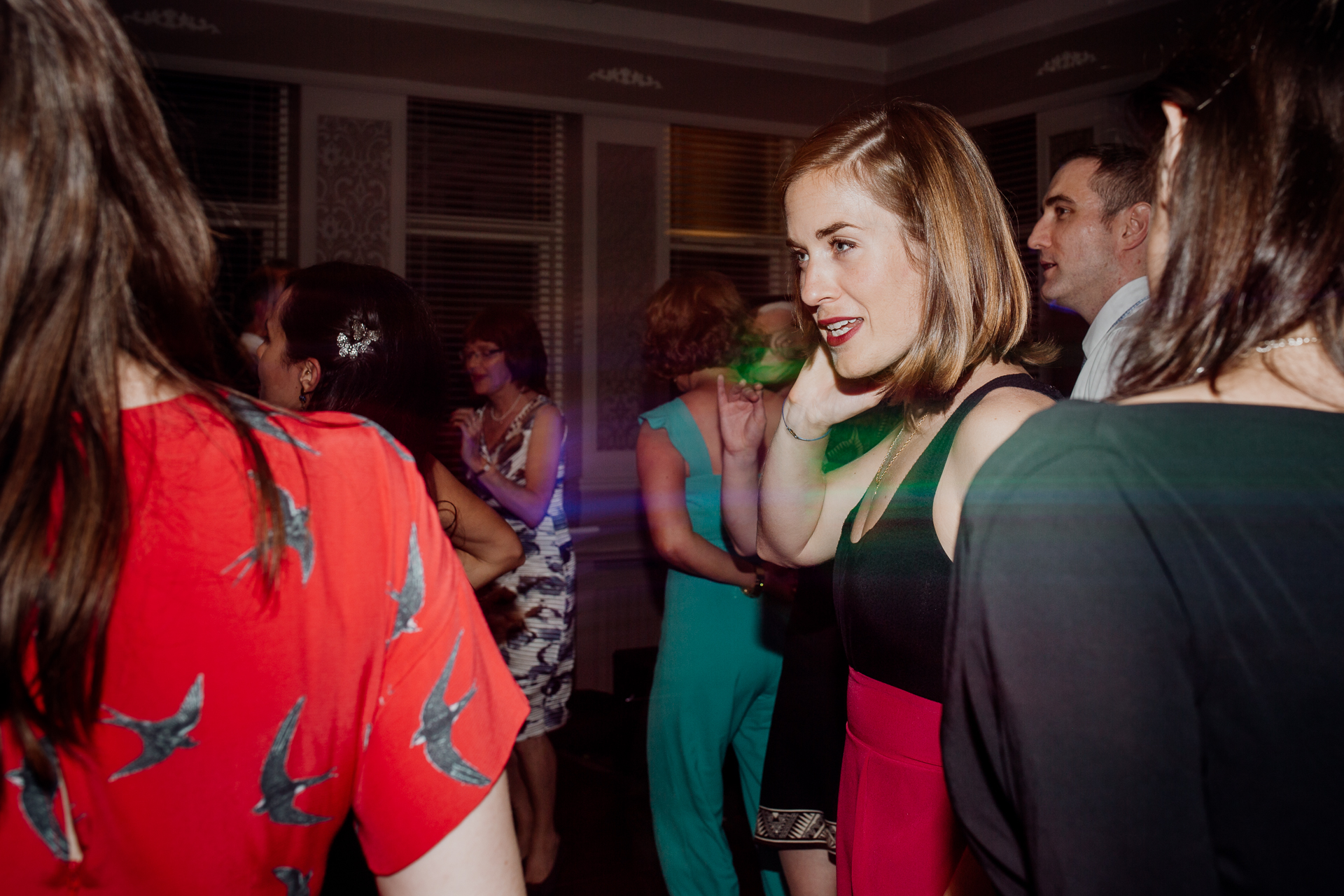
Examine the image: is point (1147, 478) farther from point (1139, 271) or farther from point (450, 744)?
point (1139, 271)

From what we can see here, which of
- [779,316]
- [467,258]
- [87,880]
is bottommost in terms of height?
[87,880]

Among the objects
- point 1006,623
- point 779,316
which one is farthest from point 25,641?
point 779,316

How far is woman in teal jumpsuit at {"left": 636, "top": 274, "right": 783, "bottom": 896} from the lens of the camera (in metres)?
2.24

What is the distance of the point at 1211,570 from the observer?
0.53m

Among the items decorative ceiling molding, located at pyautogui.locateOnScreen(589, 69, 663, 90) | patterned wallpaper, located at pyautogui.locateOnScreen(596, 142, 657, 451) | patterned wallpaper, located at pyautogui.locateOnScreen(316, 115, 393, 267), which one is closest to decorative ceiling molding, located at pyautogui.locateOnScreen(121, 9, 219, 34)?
patterned wallpaper, located at pyautogui.locateOnScreen(316, 115, 393, 267)

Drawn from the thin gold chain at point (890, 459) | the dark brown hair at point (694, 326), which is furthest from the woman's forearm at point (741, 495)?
the thin gold chain at point (890, 459)

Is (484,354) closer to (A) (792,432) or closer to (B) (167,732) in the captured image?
(A) (792,432)

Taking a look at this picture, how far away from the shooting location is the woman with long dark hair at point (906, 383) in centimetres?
110

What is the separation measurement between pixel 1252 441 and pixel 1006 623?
0.60 feet

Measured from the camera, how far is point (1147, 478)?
54 centimetres

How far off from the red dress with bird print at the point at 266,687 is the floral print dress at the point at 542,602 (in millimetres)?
2138

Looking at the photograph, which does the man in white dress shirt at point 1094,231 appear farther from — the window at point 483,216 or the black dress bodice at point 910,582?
the window at point 483,216

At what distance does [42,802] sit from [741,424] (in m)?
1.67

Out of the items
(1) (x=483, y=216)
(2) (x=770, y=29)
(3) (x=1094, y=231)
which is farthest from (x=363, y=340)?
(2) (x=770, y=29)
